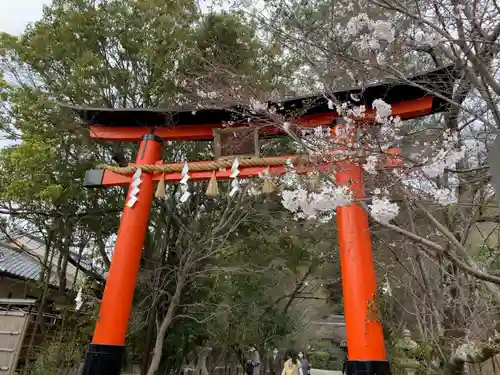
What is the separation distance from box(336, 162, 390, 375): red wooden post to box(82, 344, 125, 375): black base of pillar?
3119 mm

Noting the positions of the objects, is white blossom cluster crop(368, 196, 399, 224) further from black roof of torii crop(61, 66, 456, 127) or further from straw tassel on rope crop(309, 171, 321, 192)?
black roof of torii crop(61, 66, 456, 127)

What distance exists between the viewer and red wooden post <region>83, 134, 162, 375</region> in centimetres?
540

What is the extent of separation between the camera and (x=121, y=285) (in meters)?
5.80

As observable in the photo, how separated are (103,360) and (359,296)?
3506mm

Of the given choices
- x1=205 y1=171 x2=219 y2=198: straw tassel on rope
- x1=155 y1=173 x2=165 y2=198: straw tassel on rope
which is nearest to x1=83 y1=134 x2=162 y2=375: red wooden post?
x1=155 y1=173 x2=165 y2=198: straw tassel on rope

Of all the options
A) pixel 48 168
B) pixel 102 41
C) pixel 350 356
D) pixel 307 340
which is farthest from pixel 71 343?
pixel 307 340

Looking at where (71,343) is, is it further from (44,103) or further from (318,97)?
(318,97)

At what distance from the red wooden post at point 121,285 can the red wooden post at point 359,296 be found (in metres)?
3.08

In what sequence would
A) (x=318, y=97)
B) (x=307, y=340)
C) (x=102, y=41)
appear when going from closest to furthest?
1. (x=318, y=97)
2. (x=102, y=41)
3. (x=307, y=340)

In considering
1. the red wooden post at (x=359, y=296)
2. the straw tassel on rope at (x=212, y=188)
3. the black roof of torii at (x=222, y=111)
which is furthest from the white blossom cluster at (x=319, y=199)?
the straw tassel on rope at (x=212, y=188)

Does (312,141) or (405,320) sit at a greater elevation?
(312,141)

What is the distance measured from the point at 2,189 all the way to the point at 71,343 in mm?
3192

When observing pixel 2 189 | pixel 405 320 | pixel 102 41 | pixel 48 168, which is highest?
pixel 102 41

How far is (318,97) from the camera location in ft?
18.6
